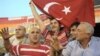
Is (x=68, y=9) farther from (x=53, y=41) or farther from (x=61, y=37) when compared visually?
(x=53, y=41)

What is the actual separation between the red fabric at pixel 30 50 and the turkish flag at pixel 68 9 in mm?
1490

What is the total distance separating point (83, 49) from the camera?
19.9 feet

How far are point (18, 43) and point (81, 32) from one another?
153 centimetres

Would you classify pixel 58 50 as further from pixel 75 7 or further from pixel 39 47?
pixel 75 7

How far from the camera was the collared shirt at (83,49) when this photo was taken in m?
6.00

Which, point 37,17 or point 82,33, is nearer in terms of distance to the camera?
point 82,33

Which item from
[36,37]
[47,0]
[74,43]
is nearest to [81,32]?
[74,43]

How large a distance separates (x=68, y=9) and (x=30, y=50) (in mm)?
2117

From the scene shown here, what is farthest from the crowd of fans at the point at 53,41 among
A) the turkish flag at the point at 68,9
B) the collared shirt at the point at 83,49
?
the turkish flag at the point at 68,9

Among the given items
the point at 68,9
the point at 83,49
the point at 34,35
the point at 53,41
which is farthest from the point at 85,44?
the point at 68,9

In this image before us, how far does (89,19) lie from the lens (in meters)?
8.36

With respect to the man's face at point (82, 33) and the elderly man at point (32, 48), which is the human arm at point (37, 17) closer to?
the elderly man at point (32, 48)

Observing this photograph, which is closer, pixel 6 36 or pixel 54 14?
pixel 6 36

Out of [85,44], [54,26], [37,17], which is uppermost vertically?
[37,17]
